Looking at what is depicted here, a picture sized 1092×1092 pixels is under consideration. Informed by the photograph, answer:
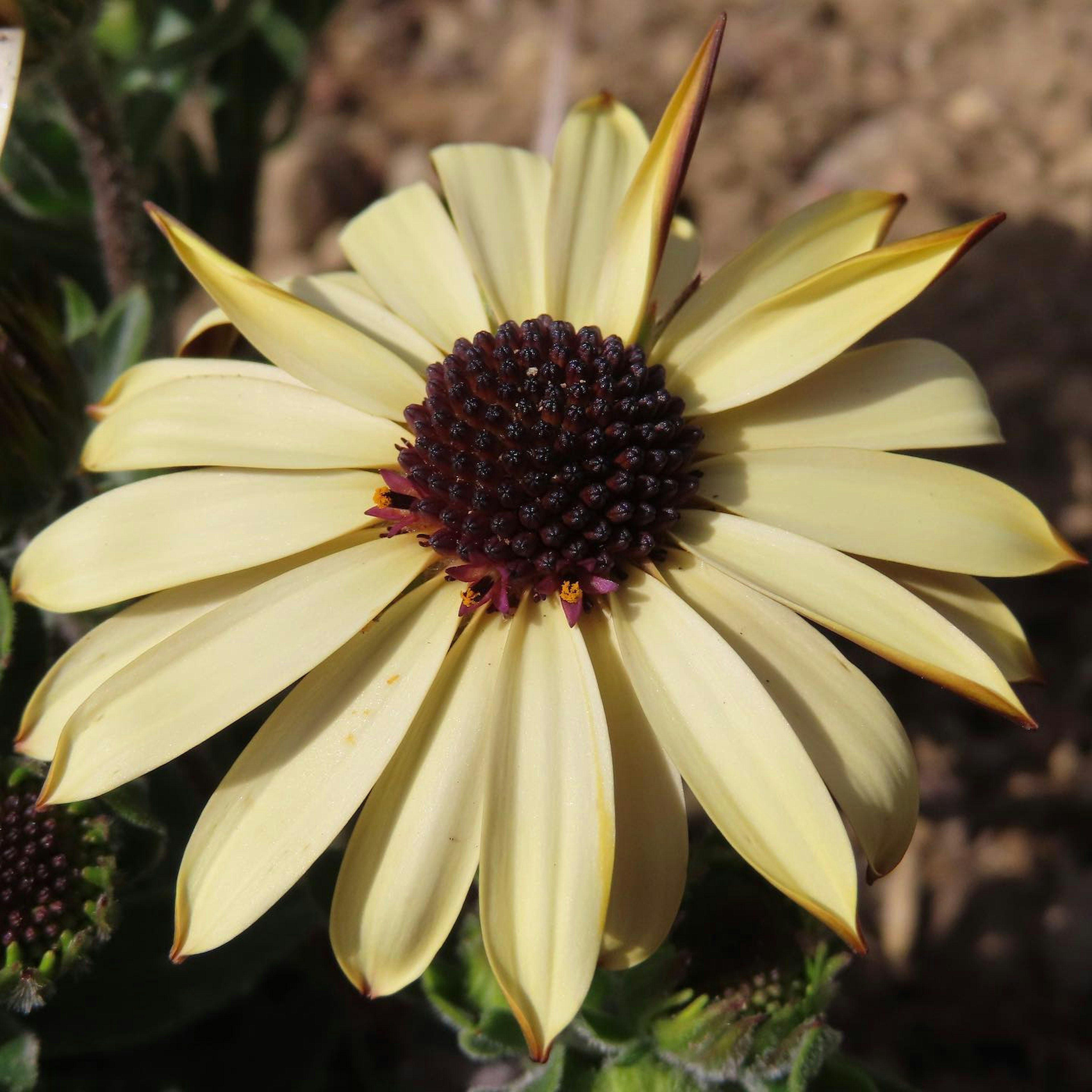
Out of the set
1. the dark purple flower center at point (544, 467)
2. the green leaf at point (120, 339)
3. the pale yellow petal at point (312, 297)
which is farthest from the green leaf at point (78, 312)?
the dark purple flower center at point (544, 467)

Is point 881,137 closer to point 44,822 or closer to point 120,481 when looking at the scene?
point 120,481

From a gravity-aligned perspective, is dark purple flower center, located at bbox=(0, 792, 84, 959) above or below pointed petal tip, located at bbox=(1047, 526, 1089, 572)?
above

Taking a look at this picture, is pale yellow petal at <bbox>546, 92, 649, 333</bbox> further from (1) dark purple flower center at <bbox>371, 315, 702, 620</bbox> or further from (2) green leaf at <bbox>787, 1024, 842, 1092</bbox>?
(2) green leaf at <bbox>787, 1024, 842, 1092</bbox>

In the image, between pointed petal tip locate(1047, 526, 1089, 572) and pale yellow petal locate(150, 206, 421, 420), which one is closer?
pointed petal tip locate(1047, 526, 1089, 572)

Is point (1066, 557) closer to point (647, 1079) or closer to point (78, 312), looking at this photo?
point (647, 1079)

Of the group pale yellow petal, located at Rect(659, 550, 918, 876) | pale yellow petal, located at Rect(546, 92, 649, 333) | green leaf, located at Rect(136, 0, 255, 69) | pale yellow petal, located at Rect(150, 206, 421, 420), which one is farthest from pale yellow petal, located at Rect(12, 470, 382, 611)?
green leaf, located at Rect(136, 0, 255, 69)

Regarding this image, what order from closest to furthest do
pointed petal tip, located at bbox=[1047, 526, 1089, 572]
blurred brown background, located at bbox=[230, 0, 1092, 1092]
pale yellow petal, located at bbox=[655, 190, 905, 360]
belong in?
pointed petal tip, located at bbox=[1047, 526, 1089, 572], pale yellow petal, located at bbox=[655, 190, 905, 360], blurred brown background, located at bbox=[230, 0, 1092, 1092]

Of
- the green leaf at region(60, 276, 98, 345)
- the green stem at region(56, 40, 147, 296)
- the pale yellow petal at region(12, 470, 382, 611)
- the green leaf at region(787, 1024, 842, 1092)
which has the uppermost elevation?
the green stem at region(56, 40, 147, 296)
